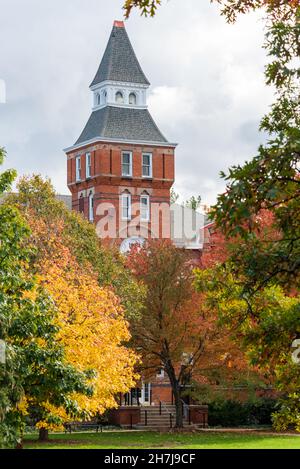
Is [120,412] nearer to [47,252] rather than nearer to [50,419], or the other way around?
[47,252]

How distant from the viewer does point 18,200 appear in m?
51.6

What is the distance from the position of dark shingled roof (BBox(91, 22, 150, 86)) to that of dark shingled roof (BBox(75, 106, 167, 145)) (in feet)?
7.62

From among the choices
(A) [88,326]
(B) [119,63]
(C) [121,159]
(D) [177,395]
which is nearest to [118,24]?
(B) [119,63]

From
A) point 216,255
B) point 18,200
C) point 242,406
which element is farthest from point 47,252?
point 242,406

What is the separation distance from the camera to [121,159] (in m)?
81.8

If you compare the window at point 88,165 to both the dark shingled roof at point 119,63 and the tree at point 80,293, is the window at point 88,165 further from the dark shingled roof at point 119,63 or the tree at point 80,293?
the tree at point 80,293

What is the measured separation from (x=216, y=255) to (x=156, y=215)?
26340mm

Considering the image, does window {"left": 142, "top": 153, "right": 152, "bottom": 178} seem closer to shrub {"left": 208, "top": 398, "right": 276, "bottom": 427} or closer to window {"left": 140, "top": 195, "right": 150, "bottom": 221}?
window {"left": 140, "top": 195, "right": 150, "bottom": 221}

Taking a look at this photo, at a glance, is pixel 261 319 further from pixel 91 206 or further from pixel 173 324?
pixel 91 206

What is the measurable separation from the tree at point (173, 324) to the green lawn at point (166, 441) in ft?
11.8

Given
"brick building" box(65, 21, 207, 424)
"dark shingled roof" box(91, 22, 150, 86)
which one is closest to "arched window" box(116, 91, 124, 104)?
"brick building" box(65, 21, 207, 424)

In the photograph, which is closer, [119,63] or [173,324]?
[173,324]

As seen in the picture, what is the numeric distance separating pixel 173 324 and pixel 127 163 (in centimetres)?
3133

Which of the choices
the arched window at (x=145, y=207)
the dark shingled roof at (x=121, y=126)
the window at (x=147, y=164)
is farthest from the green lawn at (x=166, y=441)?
the dark shingled roof at (x=121, y=126)
